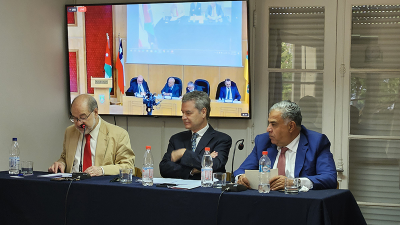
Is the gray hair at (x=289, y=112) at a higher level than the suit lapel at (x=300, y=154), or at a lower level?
higher

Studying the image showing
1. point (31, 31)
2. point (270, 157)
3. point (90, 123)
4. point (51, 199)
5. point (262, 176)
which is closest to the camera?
point (262, 176)

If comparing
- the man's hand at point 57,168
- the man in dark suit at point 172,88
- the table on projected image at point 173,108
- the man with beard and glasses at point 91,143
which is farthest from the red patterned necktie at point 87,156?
the man in dark suit at point 172,88

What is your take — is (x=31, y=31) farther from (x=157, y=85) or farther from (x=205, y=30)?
(x=205, y=30)

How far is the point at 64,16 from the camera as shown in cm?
450

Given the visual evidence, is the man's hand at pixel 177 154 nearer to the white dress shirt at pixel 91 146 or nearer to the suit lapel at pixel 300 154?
the white dress shirt at pixel 91 146

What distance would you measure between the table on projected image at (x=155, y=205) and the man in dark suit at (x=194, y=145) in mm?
527

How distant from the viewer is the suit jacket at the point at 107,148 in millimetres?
3307

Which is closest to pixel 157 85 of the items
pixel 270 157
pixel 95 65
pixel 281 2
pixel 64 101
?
pixel 95 65

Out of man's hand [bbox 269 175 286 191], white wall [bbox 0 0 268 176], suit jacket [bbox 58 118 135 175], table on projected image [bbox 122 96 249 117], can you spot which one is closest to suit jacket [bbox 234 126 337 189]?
man's hand [bbox 269 175 286 191]

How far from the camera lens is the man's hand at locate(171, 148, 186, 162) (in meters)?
3.10

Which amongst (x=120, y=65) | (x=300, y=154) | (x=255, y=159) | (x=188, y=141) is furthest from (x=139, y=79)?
(x=300, y=154)

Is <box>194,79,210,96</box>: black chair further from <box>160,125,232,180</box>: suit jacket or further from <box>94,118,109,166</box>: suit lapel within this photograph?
<box>94,118,109,166</box>: suit lapel

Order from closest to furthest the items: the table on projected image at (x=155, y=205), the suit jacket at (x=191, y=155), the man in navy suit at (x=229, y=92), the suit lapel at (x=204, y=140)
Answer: the table on projected image at (x=155, y=205)
the suit jacket at (x=191, y=155)
the suit lapel at (x=204, y=140)
the man in navy suit at (x=229, y=92)

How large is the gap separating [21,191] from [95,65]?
1949mm
